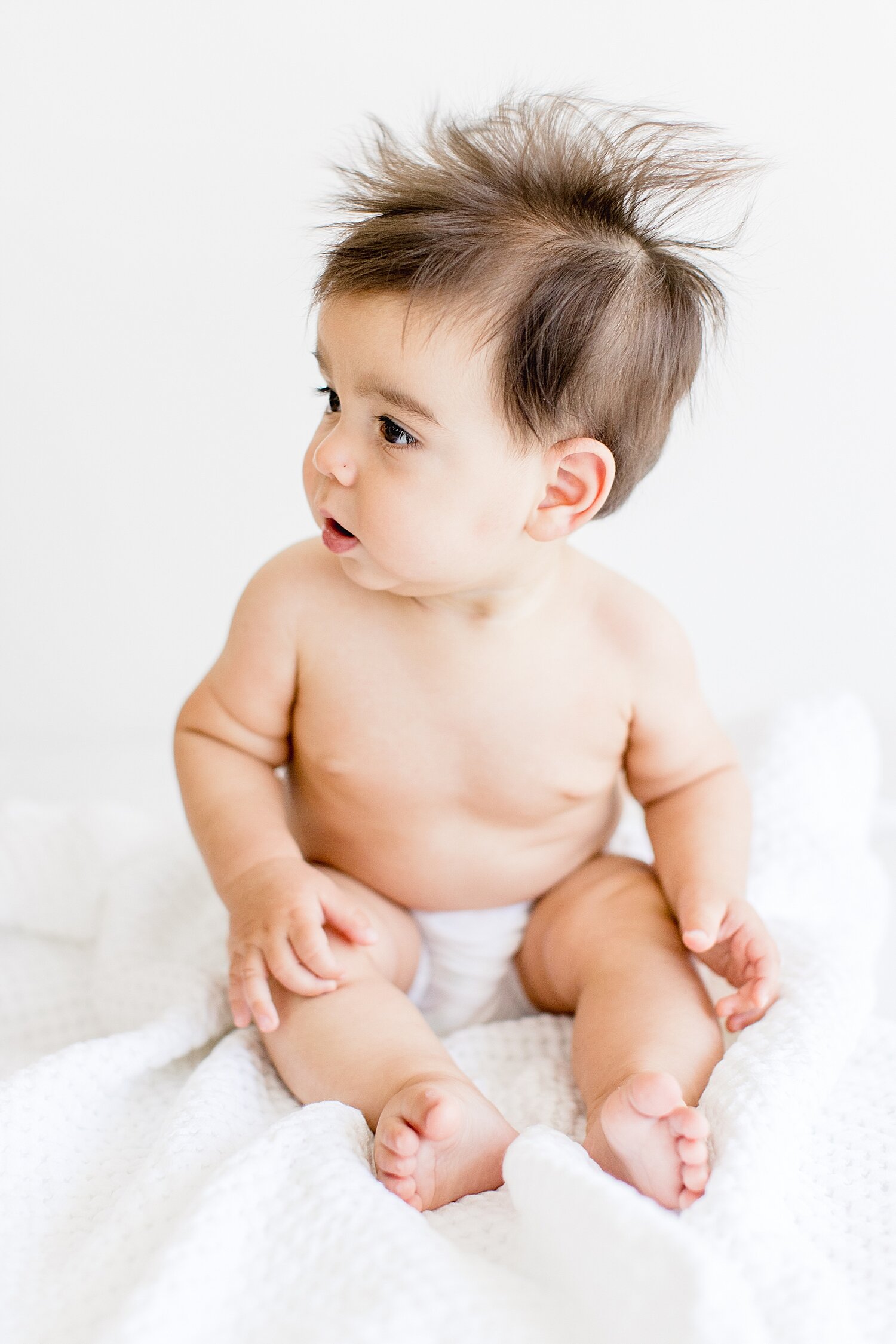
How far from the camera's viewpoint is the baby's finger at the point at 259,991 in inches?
35.8

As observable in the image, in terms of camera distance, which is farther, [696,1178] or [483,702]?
[483,702]

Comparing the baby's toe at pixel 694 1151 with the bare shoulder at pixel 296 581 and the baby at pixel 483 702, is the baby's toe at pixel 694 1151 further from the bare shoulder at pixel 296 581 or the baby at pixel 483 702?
the bare shoulder at pixel 296 581

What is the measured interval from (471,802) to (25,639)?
90 centimetres

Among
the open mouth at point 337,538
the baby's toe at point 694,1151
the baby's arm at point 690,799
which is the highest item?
the open mouth at point 337,538

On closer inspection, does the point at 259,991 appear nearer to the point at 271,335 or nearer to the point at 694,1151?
the point at 694,1151

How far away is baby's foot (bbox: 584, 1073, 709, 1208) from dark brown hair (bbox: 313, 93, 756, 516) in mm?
424

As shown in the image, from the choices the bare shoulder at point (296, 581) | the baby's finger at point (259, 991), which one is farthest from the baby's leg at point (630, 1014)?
the bare shoulder at point (296, 581)

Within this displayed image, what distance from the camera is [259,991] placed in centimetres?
92

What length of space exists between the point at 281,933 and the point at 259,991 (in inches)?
1.7

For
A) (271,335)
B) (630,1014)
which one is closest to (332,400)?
(630,1014)

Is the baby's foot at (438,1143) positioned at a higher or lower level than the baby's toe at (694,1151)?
lower

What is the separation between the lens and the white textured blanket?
0.66 metres

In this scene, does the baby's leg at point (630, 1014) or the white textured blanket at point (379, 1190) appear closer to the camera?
the white textured blanket at point (379, 1190)

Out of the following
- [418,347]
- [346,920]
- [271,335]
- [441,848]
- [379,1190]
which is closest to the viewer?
[379,1190]
